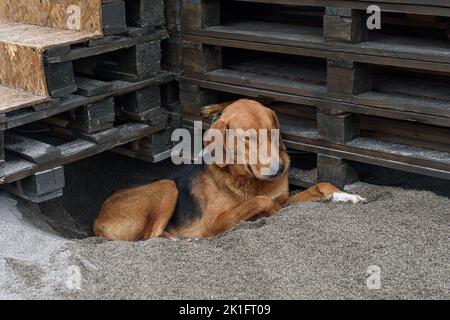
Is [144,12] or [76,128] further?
[144,12]

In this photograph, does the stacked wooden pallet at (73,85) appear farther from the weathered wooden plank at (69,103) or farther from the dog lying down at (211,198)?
the dog lying down at (211,198)

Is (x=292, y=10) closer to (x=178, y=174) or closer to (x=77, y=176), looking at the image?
(x=178, y=174)

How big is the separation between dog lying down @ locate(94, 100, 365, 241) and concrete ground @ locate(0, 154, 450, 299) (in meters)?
0.30

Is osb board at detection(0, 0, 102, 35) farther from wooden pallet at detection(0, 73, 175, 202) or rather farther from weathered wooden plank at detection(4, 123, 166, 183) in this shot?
weathered wooden plank at detection(4, 123, 166, 183)

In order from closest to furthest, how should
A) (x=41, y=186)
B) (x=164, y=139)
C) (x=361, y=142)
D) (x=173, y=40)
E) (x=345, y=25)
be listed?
(x=345, y=25) → (x=41, y=186) → (x=361, y=142) → (x=173, y=40) → (x=164, y=139)

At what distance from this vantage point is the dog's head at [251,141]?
17.0ft

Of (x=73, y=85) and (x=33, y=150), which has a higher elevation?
(x=73, y=85)

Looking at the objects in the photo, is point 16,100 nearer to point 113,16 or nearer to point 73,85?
point 73,85

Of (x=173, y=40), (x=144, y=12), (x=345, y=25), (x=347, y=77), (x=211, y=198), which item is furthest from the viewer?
(x=173, y=40)

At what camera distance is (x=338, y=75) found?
5176 mm

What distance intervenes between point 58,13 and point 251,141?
6.20 ft

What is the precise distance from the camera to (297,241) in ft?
14.9

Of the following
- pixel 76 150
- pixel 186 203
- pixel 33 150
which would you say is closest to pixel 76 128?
pixel 76 150


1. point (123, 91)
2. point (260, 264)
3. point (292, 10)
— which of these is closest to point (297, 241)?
point (260, 264)
